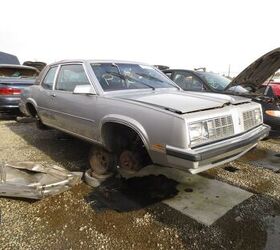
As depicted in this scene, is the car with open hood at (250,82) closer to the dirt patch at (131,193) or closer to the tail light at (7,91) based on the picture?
the dirt patch at (131,193)

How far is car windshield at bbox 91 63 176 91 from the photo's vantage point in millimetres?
4184

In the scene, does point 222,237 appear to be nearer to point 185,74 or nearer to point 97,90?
point 97,90

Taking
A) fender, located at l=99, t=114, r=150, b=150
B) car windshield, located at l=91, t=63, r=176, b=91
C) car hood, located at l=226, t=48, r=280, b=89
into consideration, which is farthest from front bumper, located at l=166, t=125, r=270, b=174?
car hood, located at l=226, t=48, r=280, b=89

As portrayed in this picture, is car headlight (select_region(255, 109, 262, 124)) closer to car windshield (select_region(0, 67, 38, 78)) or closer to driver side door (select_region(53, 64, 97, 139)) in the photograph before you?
driver side door (select_region(53, 64, 97, 139))

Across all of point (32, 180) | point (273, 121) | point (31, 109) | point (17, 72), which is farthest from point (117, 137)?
point (17, 72)

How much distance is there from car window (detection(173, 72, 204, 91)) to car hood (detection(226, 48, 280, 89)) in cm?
79

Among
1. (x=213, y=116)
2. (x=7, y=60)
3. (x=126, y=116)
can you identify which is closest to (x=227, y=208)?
(x=213, y=116)

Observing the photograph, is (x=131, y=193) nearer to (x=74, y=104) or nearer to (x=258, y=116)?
(x=74, y=104)

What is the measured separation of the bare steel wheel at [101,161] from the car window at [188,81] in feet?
11.7

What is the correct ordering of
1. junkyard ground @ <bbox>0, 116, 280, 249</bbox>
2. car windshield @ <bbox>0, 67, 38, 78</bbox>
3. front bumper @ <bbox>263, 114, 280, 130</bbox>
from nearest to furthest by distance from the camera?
1. junkyard ground @ <bbox>0, 116, 280, 249</bbox>
2. front bumper @ <bbox>263, 114, 280, 130</bbox>
3. car windshield @ <bbox>0, 67, 38, 78</bbox>

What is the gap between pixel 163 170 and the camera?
4.57 meters

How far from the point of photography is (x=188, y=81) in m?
7.37

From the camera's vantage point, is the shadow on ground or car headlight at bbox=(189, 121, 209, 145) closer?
car headlight at bbox=(189, 121, 209, 145)

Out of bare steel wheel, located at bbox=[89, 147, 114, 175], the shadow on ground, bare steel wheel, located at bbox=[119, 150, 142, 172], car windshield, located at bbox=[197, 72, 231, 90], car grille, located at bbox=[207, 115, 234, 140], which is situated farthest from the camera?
car windshield, located at bbox=[197, 72, 231, 90]
